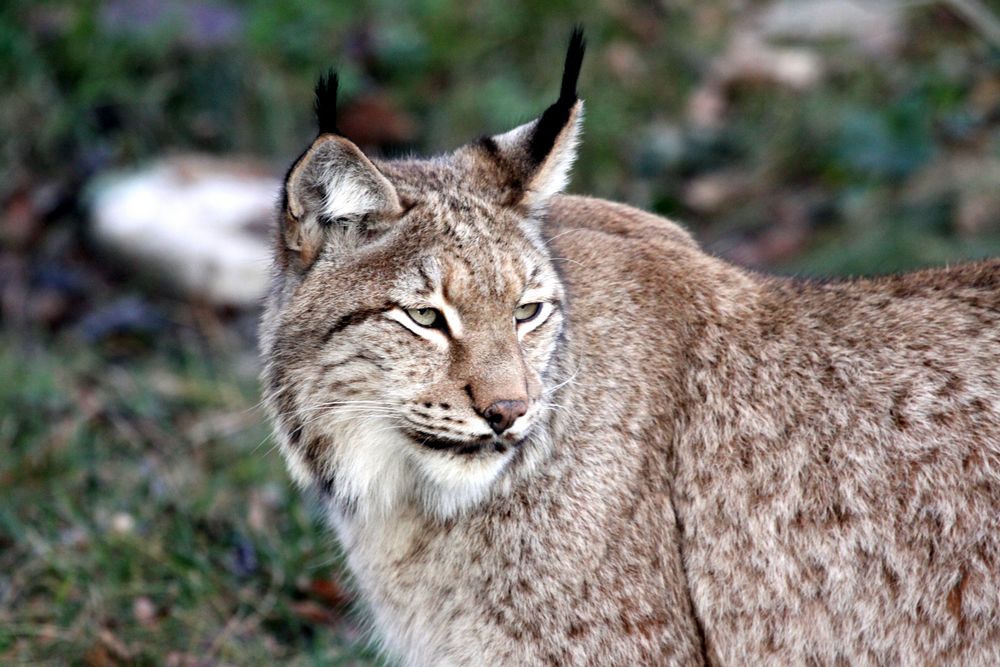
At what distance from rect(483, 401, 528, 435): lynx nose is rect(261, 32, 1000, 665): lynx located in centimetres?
1

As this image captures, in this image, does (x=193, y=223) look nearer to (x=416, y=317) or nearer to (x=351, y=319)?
(x=351, y=319)

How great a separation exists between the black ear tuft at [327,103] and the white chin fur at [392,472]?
3.20 feet

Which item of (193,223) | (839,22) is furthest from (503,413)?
(839,22)

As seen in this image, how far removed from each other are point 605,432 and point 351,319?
0.95 meters

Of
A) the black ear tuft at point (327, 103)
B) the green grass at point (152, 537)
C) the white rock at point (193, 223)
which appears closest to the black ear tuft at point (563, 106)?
the black ear tuft at point (327, 103)

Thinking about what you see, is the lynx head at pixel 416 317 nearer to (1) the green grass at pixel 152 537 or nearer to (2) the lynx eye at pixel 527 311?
(2) the lynx eye at pixel 527 311

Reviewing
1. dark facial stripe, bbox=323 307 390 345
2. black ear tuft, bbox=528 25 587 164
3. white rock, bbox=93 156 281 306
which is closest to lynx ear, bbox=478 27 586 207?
black ear tuft, bbox=528 25 587 164

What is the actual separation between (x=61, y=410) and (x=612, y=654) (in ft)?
15.5

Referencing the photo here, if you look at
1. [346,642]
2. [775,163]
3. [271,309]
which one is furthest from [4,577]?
[775,163]

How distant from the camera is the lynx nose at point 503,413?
13.6ft

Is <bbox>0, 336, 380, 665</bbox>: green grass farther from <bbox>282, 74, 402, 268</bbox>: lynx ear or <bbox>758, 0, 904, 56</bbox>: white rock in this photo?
<bbox>758, 0, 904, 56</bbox>: white rock

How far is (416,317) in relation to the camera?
430 cm

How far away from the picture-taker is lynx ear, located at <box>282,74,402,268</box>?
13.8ft

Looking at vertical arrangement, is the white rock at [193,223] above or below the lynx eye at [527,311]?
above
